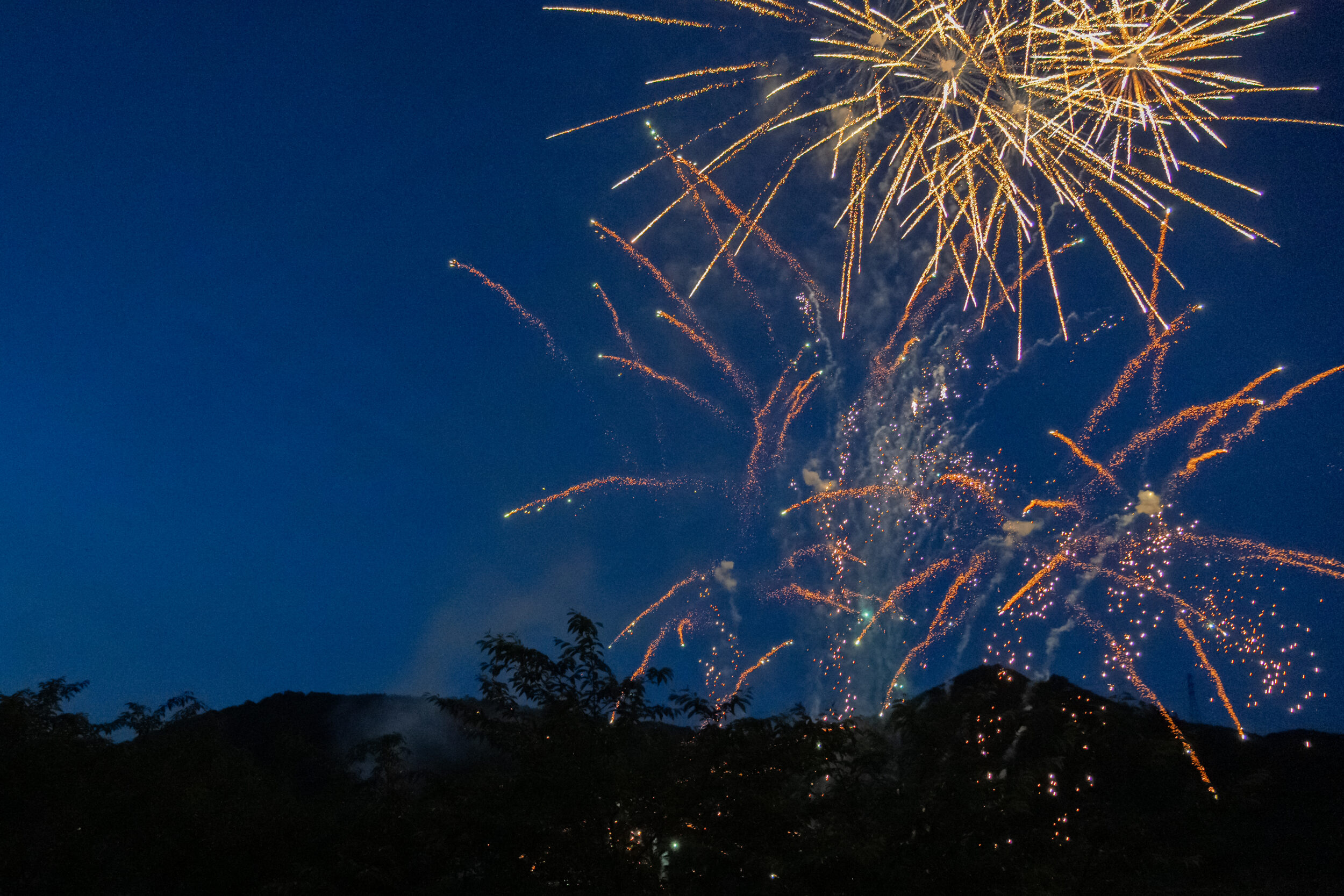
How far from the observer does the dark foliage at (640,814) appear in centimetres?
722

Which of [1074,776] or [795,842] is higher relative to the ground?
[1074,776]

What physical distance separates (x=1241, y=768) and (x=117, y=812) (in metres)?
24.8

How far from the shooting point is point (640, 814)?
759 cm

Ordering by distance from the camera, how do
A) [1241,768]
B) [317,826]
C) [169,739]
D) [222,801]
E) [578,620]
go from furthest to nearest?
[1241,768]
[169,739]
[222,801]
[317,826]
[578,620]

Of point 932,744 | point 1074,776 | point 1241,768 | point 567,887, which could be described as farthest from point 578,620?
point 1241,768

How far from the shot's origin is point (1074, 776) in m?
9.45

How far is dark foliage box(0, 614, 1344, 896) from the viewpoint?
23.7 ft

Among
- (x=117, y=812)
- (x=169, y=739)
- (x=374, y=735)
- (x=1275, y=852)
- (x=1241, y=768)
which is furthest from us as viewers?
(x=374, y=735)

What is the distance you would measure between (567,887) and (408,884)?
2.87 meters

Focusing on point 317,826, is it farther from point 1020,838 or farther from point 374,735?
point 374,735

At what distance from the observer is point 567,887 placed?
23.8 ft

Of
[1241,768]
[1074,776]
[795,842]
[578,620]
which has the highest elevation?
[1241,768]

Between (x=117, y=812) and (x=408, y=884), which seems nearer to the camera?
(x=408, y=884)

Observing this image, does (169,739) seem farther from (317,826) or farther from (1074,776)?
(1074,776)
